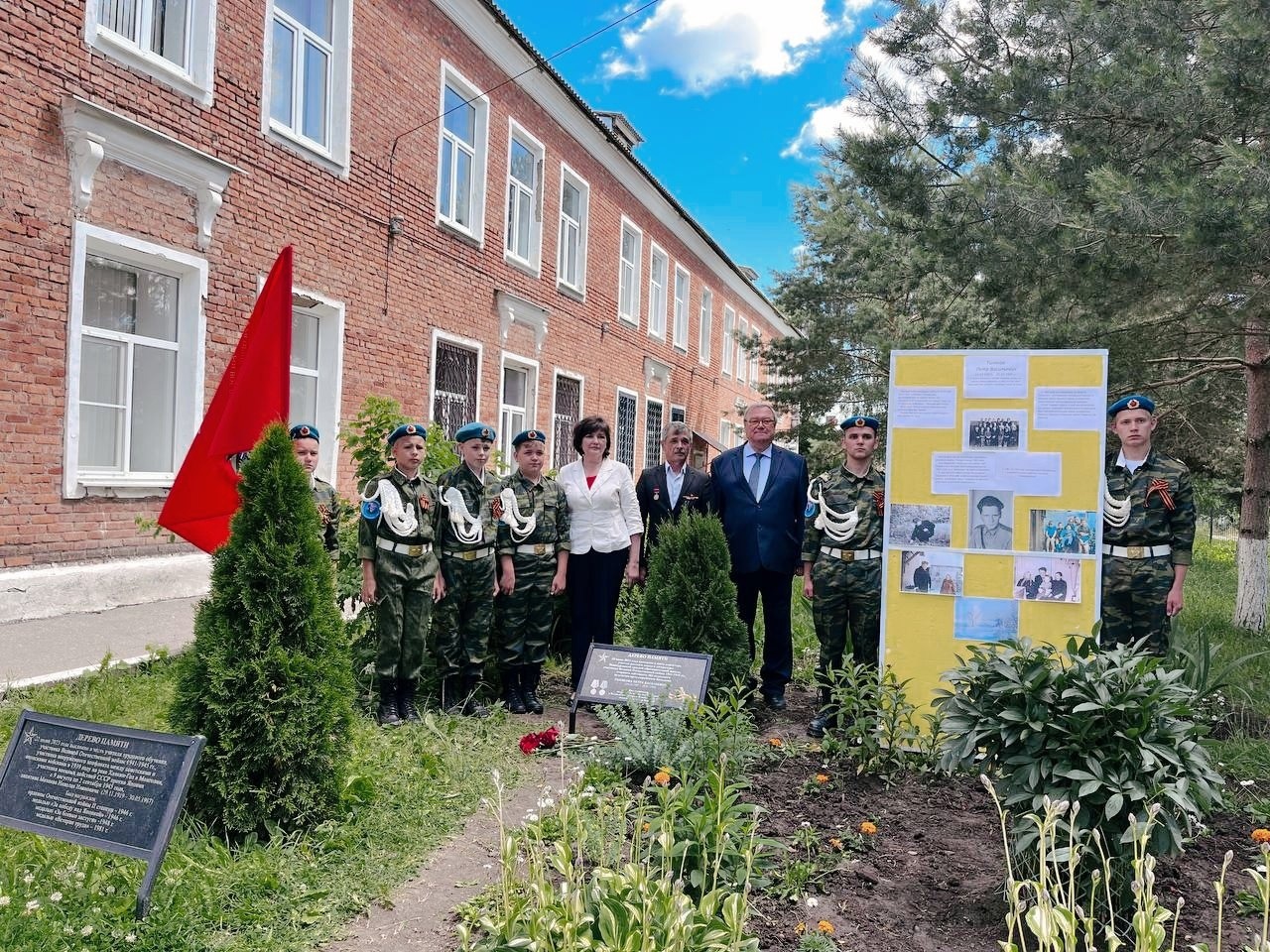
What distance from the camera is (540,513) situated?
5.41m

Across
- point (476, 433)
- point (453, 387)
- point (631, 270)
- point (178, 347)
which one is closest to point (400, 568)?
point (476, 433)

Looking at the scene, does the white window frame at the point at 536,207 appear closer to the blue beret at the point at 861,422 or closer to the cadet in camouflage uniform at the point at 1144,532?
the blue beret at the point at 861,422

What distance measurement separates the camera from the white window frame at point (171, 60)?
6.83 metres

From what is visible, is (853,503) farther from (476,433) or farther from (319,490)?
(319,490)

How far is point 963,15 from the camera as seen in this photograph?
6.18m

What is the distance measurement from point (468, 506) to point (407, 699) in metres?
1.13

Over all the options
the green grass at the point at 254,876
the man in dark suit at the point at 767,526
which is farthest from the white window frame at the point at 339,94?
the green grass at the point at 254,876

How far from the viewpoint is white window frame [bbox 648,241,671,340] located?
67.3 feet

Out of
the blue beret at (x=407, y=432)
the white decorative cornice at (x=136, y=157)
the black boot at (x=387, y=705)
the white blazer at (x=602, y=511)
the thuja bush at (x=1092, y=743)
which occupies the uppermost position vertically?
the white decorative cornice at (x=136, y=157)

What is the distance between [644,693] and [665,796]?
1900mm

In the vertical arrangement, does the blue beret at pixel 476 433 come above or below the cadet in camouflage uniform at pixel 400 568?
above

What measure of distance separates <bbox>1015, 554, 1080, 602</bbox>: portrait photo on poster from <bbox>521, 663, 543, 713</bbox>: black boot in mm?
2784

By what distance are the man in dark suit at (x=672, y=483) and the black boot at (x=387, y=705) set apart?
1.88 m

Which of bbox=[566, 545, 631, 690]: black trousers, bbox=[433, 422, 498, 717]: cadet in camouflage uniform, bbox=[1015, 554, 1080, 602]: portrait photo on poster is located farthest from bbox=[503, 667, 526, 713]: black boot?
bbox=[1015, 554, 1080, 602]: portrait photo on poster
